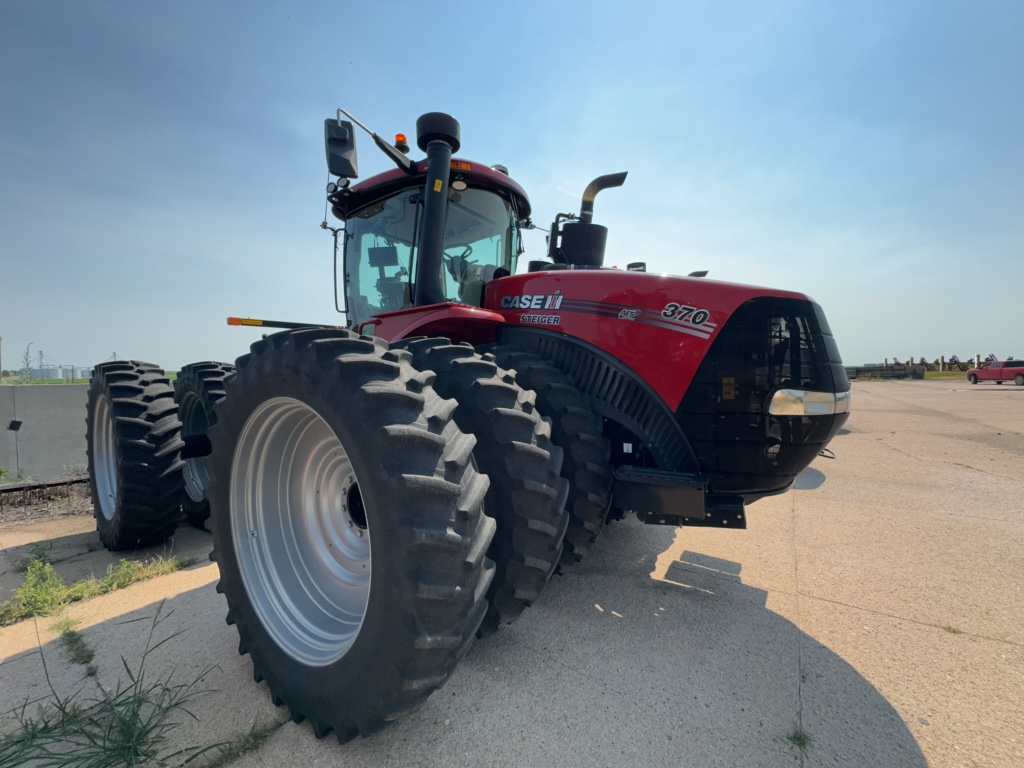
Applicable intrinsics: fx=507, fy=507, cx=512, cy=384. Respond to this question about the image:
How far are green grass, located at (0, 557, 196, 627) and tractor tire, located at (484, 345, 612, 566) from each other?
101 inches

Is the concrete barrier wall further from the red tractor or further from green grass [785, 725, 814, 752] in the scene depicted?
green grass [785, 725, 814, 752]

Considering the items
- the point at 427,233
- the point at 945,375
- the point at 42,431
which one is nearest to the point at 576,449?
the point at 427,233

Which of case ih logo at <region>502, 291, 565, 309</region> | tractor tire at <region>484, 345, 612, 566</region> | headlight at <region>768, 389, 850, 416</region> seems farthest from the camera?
case ih logo at <region>502, 291, 565, 309</region>

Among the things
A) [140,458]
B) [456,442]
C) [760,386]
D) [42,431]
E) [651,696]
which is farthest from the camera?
[42,431]

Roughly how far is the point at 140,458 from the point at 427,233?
2465mm

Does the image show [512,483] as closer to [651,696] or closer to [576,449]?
[576,449]

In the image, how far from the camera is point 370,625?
156 cm

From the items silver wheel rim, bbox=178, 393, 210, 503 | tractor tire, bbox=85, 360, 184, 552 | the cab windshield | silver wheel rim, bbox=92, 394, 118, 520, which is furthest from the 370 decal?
silver wheel rim, bbox=92, 394, 118, 520

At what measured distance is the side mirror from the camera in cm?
250

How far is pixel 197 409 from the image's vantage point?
440 centimetres

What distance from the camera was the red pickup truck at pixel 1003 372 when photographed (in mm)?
27136

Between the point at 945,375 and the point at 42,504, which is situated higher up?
the point at 945,375

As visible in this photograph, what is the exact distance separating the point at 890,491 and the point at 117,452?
6.79 meters

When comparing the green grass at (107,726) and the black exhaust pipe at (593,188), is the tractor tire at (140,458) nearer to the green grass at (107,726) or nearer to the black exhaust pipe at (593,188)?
the green grass at (107,726)
